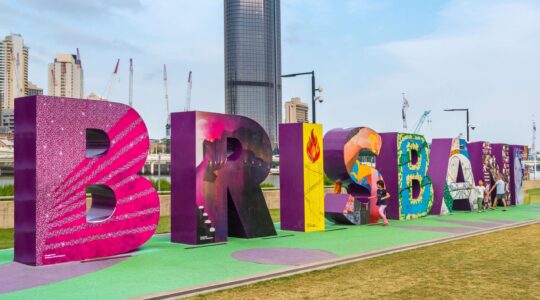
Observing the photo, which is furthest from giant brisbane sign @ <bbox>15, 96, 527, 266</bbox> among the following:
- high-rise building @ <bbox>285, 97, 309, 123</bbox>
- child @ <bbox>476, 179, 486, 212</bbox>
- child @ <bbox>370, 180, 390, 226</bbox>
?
high-rise building @ <bbox>285, 97, 309, 123</bbox>

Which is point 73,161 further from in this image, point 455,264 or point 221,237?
point 455,264

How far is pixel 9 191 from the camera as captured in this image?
19375mm

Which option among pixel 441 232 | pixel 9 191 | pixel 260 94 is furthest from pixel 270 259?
pixel 260 94

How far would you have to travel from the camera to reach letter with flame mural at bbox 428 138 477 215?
21984 mm

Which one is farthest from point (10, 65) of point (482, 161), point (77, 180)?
point (77, 180)

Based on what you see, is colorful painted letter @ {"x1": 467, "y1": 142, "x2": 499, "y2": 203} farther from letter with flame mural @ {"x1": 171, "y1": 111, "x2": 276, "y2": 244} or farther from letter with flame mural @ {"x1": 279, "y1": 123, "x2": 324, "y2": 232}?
letter with flame mural @ {"x1": 171, "y1": 111, "x2": 276, "y2": 244}

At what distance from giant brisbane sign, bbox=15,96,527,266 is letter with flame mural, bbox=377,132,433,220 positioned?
0.12 ft

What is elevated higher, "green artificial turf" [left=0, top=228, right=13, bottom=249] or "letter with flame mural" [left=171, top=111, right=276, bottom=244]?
"letter with flame mural" [left=171, top=111, right=276, bottom=244]

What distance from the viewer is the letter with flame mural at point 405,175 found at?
64.1ft

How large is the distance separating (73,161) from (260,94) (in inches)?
6660

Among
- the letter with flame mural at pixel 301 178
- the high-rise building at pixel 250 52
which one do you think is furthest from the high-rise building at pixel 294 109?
the letter with flame mural at pixel 301 178

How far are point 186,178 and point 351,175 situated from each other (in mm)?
6249

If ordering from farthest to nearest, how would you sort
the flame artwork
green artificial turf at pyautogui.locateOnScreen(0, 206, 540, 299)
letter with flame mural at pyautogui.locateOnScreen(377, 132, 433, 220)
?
letter with flame mural at pyautogui.locateOnScreen(377, 132, 433, 220), the flame artwork, green artificial turf at pyautogui.locateOnScreen(0, 206, 540, 299)

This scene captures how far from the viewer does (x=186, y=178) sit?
13.5m
